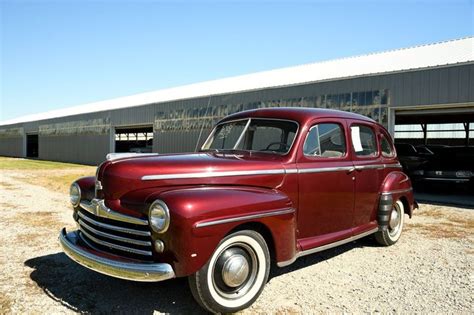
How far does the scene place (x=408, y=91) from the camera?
1160 cm

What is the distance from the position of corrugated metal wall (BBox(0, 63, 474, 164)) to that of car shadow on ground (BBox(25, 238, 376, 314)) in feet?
20.4

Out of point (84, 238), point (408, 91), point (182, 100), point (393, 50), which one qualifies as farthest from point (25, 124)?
point (84, 238)

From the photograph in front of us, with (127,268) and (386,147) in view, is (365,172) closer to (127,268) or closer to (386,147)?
(386,147)

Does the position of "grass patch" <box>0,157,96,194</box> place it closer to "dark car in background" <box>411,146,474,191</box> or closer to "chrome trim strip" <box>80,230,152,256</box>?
"chrome trim strip" <box>80,230,152,256</box>

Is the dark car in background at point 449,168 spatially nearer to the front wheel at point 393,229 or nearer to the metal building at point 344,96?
the metal building at point 344,96

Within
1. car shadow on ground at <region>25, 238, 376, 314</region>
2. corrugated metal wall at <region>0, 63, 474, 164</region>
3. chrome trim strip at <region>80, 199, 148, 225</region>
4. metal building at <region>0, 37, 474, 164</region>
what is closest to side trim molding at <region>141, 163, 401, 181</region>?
chrome trim strip at <region>80, 199, 148, 225</region>

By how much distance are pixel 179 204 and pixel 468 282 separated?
3302 millimetres

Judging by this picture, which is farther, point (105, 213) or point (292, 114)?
point (292, 114)

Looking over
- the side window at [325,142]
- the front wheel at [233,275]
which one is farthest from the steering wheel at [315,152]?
the front wheel at [233,275]

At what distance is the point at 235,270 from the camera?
10.7ft

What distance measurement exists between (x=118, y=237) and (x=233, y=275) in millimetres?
1022

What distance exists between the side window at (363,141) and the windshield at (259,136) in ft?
3.50

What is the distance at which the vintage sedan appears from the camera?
3029 mm

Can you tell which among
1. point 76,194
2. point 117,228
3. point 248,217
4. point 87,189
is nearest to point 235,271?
point 248,217
